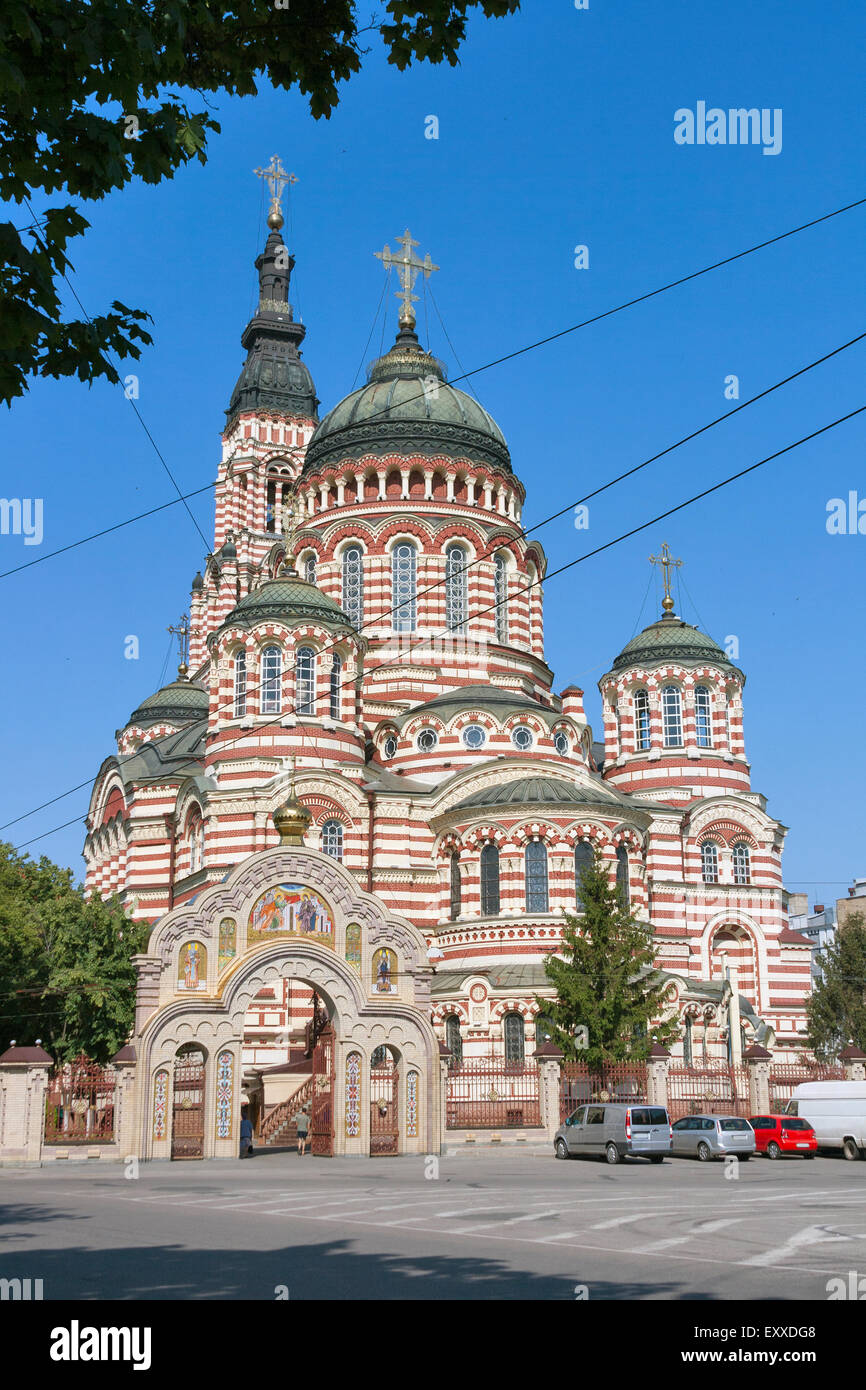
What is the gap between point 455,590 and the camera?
53094 mm

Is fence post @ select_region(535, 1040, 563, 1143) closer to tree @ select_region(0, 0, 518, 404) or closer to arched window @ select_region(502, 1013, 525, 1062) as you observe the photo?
arched window @ select_region(502, 1013, 525, 1062)

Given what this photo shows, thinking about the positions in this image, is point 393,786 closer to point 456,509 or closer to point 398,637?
point 398,637

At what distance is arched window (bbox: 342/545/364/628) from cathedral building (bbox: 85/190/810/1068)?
0.08 meters

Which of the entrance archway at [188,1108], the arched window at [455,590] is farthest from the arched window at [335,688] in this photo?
the entrance archway at [188,1108]

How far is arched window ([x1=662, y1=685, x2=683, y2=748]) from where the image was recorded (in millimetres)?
51156

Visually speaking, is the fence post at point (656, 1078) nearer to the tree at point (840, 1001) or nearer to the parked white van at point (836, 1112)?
the parked white van at point (836, 1112)

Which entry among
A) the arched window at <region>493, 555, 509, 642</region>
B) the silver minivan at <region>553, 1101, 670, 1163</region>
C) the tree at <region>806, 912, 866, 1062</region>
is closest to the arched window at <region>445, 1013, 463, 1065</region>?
the silver minivan at <region>553, 1101, 670, 1163</region>

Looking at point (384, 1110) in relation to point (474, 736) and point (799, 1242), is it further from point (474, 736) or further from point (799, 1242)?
point (799, 1242)

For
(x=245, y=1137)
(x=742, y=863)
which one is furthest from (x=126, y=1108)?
(x=742, y=863)

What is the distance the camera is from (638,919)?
4384cm

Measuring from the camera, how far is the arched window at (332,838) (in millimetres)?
43062

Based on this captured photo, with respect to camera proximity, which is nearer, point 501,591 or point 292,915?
point 292,915

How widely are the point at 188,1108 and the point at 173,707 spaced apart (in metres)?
32.6
